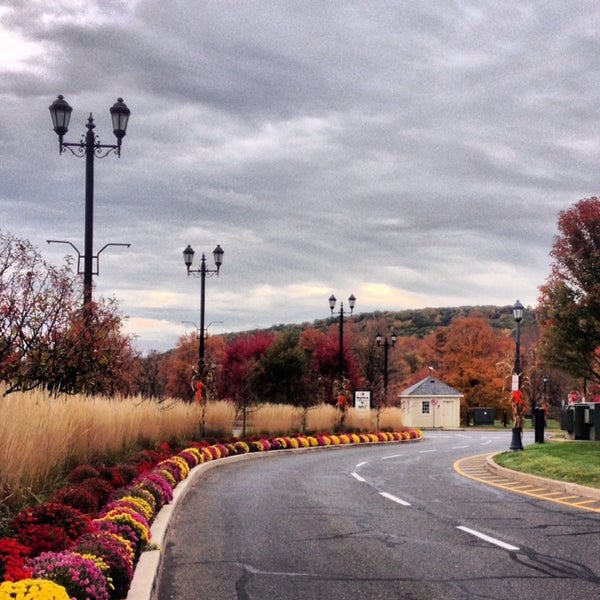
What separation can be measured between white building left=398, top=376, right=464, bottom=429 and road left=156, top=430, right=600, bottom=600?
56.0 metres

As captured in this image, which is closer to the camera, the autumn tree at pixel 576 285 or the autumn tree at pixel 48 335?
the autumn tree at pixel 48 335

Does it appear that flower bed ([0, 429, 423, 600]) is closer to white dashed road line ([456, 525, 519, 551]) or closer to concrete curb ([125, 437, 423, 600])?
concrete curb ([125, 437, 423, 600])

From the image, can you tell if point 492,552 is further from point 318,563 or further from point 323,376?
point 323,376

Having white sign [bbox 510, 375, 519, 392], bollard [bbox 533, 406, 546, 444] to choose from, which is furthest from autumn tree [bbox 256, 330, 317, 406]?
white sign [bbox 510, 375, 519, 392]

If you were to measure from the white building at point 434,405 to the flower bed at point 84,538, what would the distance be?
201 feet

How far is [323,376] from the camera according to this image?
214 ft

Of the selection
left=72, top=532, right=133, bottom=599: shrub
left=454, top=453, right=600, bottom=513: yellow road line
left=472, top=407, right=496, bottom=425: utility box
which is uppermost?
left=72, top=532, right=133, bottom=599: shrub

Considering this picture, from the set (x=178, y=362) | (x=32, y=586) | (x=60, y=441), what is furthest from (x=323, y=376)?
(x=32, y=586)

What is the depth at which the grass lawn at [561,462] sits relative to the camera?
699 inches

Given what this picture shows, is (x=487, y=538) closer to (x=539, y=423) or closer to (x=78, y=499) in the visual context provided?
(x=78, y=499)

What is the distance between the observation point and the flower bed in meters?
5.52

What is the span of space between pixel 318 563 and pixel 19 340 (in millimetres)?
10595

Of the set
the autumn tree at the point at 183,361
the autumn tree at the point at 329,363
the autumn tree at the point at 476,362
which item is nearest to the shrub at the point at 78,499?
the autumn tree at the point at 329,363

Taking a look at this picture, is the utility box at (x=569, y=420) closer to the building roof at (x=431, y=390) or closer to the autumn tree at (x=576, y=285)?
the autumn tree at (x=576, y=285)
